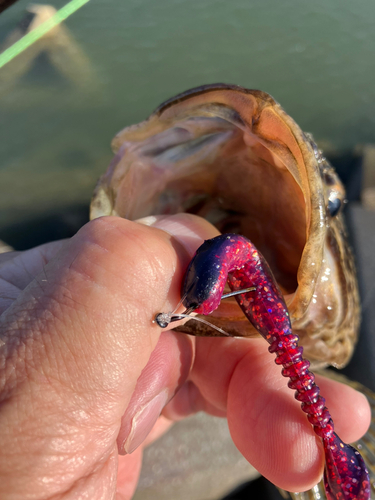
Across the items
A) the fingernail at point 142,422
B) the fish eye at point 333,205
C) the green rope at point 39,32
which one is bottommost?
the fingernail at point 142,422

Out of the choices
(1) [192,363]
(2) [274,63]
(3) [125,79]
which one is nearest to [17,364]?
(1) [192,363]

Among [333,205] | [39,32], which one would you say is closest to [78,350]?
[333,205]

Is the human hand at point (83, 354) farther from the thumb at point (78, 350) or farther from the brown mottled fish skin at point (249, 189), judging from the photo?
the brown mottled fish skin at point (249, 189)

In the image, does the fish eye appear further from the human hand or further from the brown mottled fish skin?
the human hand

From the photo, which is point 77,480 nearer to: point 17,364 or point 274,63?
point 17,364

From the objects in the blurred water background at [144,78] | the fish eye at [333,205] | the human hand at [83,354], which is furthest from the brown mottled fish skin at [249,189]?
the blurred water background at [144,78]

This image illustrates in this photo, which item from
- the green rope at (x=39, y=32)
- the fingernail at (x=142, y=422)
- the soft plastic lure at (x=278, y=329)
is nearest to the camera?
the soft plastic lure at (x=278, y=329)

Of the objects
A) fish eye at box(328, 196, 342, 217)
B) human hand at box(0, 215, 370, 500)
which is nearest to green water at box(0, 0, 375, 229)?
fish eye at box(328, 196, 342, 217)

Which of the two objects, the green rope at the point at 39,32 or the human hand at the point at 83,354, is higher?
the green rope at the point at 39,32
